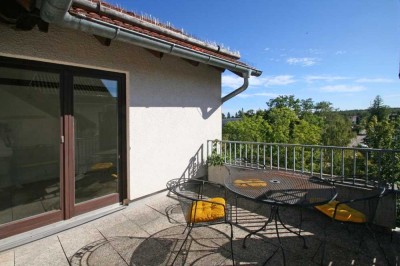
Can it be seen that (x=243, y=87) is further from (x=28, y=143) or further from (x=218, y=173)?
(x=28, y=143)

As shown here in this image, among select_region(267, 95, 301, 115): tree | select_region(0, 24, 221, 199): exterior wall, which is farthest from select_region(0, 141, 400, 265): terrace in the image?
select_region(267, 95, 301, 115): tree

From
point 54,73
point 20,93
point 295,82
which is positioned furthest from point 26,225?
point 295,82

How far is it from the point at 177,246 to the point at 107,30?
10.2ft

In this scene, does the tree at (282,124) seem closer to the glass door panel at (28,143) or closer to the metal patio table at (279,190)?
the metal patio table at (279,190)

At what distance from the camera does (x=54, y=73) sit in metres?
3.43

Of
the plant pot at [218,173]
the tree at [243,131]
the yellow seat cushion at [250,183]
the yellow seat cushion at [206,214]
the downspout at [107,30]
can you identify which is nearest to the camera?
the downspout at [107,30]

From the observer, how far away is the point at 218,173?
5980 millimetres

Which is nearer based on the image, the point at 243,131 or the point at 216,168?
the point at 216,168

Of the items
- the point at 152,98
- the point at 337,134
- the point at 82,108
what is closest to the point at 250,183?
the point at 152,98

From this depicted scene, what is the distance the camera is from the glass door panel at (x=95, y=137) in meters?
3.75

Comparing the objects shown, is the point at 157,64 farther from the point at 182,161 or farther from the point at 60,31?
the point at 182,161

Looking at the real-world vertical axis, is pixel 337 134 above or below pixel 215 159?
below

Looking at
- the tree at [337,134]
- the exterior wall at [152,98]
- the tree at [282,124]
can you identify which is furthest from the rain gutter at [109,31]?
the tree at [337,134]

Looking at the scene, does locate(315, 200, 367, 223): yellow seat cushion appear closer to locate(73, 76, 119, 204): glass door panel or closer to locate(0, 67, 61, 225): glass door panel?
locate(73, 76, 119, 204): glass door panel
